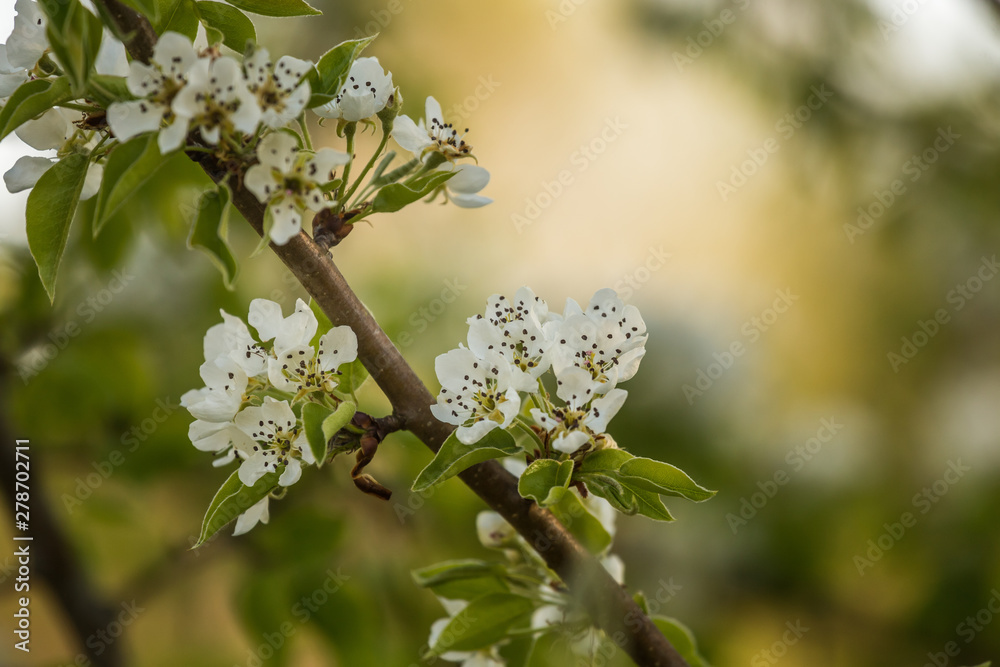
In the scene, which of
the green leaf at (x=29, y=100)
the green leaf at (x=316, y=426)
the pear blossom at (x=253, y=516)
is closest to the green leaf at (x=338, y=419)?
the green leaf at (x=316, y=426)

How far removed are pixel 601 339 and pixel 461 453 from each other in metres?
0.17

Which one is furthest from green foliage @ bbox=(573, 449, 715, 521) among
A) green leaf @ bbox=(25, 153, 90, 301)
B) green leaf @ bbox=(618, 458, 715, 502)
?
green leaf @ bbox=(25, 153, 90, 301)

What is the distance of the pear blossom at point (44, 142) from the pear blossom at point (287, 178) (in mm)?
192

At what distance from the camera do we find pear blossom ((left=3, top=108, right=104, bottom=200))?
661 millimetres

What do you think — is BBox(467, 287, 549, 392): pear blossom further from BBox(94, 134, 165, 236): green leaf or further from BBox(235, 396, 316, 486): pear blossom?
BBox(94, 134, 165, 236): green leaf

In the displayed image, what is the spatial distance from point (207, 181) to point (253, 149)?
809 mm

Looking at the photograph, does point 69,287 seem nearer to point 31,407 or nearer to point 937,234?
point 31,407

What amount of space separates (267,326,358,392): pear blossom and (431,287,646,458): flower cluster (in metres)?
0.09

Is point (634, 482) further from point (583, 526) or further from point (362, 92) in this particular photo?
point (362, 92)

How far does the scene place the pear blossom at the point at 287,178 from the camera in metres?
0.58

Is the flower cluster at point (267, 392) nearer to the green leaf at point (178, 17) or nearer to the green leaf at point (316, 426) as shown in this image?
the green leaf at point (316, 426)

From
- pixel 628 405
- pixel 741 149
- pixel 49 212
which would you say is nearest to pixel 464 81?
pixel 741 149

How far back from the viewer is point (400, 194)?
0.66 meters

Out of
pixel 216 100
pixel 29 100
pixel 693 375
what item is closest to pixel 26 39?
pixel 29 100
